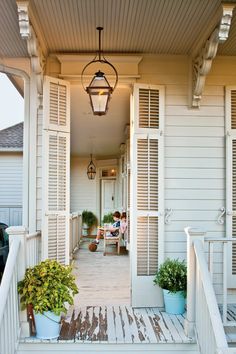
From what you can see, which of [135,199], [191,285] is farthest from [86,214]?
[191,285]

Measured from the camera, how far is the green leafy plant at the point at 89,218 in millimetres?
13710

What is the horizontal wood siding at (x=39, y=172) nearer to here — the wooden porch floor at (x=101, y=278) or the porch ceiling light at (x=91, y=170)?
the wooden porch floor at (x=101, y=278)

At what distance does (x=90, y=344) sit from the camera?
3672 millimetres

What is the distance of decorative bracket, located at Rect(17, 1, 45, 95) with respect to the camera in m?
3.59

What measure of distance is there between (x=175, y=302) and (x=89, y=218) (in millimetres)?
9489

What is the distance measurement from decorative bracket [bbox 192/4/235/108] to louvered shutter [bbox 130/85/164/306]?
409 millimetres

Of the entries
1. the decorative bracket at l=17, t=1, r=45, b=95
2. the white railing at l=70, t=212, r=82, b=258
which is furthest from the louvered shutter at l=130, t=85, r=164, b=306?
the white railing at l=70, t=212, r=82, b=258

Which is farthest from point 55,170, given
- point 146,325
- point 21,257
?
point 146,325

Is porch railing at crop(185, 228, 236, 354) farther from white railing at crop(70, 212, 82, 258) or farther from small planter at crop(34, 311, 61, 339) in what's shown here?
white railing at crop(70, 212, 82, 258)

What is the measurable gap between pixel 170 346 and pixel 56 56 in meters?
3.33

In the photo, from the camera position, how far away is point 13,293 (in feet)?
11.6

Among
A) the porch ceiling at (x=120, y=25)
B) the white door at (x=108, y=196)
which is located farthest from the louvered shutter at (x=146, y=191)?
the white door at (x=108, y=196)

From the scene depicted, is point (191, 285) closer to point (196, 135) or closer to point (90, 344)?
point (90, 344)

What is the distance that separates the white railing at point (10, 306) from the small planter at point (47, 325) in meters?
0.18
